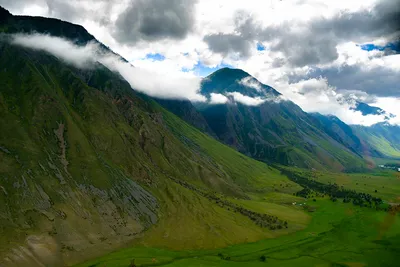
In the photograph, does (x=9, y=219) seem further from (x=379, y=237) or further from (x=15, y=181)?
(x=379, y=237)

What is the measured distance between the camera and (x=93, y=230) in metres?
176

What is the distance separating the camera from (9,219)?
152 m

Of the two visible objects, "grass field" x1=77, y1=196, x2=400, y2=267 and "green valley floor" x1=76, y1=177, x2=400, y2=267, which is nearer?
"green valley floor" x1=76, y1=177, x2=400, y2=267

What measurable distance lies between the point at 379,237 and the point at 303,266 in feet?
237

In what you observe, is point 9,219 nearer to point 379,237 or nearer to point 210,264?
point 210,264

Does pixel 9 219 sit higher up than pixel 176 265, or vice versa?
pixel 9 219

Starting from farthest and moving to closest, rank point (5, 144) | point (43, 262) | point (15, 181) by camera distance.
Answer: point (5, 144) < point (15, 181) < point (43, 262)

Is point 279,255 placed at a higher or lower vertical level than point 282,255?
lower

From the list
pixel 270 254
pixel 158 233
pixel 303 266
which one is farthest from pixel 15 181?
pixel 303 266

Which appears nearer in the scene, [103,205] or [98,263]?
[98,263]

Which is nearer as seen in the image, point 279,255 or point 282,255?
point 279,255

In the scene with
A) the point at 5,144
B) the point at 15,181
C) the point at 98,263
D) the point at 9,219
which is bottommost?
the point at 98,263

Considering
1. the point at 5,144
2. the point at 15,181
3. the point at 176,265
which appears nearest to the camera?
the point at 176,265

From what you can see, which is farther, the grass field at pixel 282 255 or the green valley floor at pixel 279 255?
the grass field at pixel 282 255
